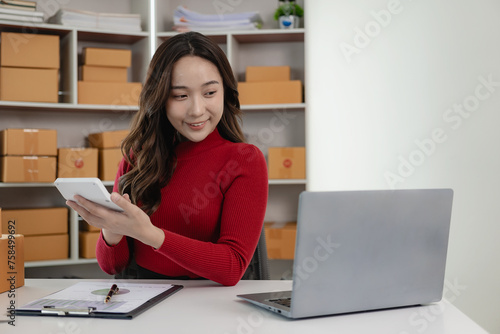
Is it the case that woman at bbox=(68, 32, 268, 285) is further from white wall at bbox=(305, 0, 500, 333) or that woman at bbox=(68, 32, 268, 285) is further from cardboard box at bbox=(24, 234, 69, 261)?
white wall at bbox=(305, 0, 500, 333)

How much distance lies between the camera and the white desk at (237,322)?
0.94 m

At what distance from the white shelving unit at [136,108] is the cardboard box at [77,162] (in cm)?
12

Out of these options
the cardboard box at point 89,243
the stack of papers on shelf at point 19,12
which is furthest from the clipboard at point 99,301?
the stack of papers on shelf at point 19,12

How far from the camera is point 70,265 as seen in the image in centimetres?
335

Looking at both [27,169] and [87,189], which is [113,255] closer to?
[87,189]

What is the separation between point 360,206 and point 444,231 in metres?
0.22

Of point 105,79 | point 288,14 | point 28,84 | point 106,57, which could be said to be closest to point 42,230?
point 28,84

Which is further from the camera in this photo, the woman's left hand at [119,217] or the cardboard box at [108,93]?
the cardboard box at [108,93]

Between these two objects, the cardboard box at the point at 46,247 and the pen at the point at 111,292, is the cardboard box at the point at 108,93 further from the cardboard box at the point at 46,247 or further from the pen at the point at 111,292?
the pen at the point at 111,292

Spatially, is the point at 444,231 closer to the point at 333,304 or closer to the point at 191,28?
the point at 333,304

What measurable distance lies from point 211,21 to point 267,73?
1.49 ft

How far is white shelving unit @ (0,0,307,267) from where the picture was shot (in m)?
3.14

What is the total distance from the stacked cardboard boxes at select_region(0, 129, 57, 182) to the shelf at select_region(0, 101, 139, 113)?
0.15 m

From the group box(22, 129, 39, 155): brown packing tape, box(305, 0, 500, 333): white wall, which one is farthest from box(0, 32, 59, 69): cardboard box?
box(305, 0, 500, 333): white wall
